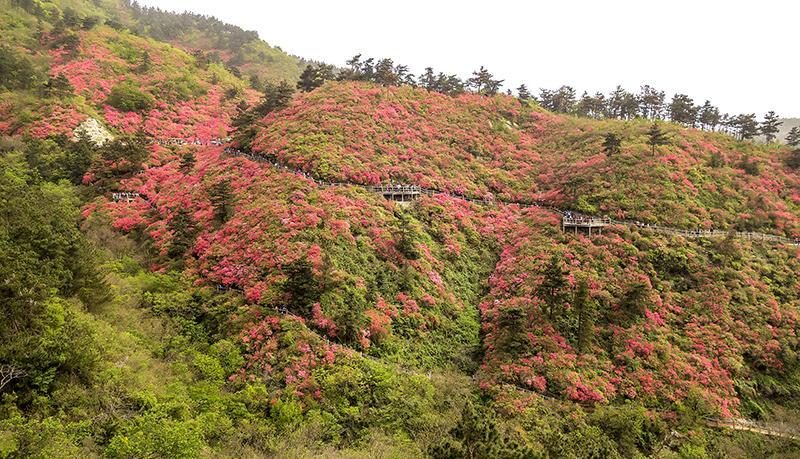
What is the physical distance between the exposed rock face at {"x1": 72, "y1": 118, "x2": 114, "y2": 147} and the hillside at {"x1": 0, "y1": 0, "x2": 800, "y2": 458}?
51cm

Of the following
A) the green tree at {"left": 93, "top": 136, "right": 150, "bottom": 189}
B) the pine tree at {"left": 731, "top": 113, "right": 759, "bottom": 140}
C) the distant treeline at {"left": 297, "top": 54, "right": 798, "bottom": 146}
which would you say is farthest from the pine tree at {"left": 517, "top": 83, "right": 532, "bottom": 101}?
the green tree at {"left": 93, "top": 136, "right": 150, "bottom": 189}

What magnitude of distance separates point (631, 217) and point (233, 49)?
390 ft

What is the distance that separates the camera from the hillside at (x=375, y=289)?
20.2 m

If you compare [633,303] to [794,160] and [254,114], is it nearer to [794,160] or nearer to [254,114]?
[794,160]

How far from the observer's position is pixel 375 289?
33000 mm

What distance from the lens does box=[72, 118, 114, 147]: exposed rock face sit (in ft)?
173

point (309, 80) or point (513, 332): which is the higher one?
point (309, 80)

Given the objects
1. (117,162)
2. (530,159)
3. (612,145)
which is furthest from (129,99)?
(612,145)

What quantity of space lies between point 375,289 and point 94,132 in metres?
46.0

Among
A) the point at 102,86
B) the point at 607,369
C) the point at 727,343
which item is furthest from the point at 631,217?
the point at 102,86

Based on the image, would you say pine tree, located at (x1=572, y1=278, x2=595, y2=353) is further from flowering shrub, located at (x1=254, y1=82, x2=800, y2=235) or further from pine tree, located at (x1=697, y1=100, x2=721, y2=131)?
pine tree, located at (x1=697, y1=100, x2=721, y2=131)

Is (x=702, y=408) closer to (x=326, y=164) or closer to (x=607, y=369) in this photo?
(x=607, y=369)

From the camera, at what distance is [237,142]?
50.5 meters

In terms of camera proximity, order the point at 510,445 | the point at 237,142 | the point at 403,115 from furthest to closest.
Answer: the point at 403,115 < the point at 237,142 < the point at 510,445
